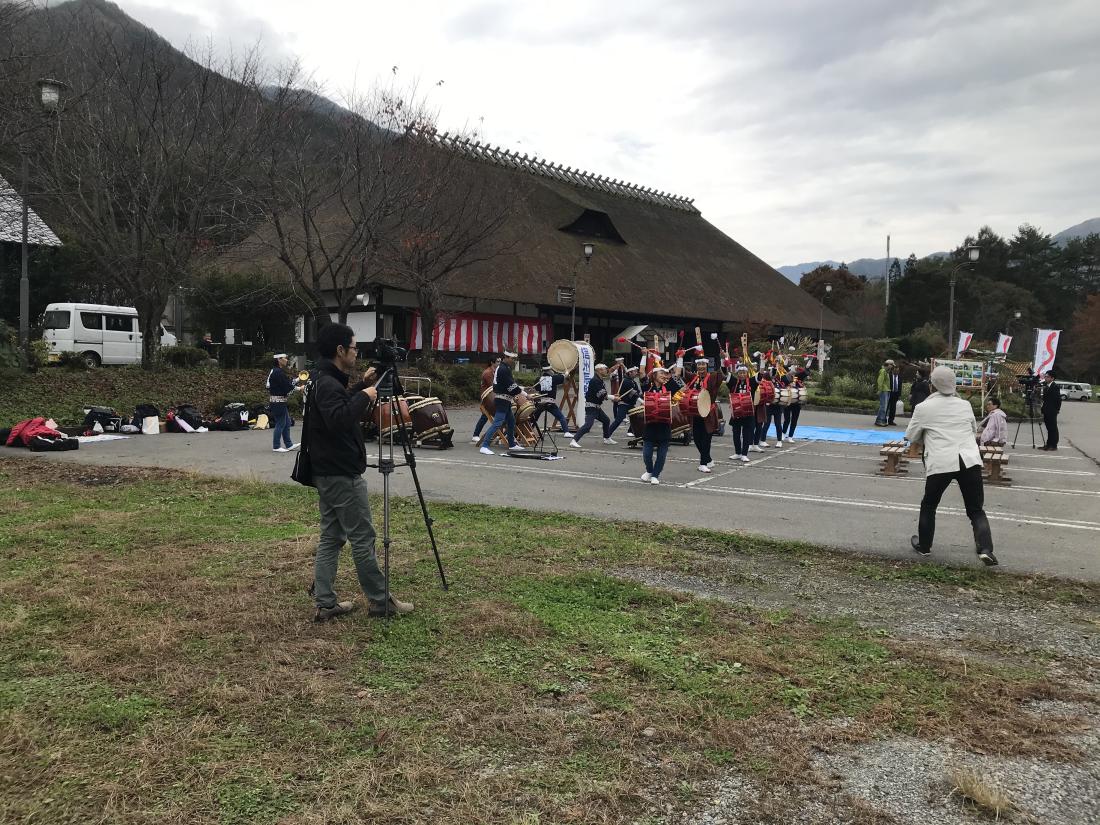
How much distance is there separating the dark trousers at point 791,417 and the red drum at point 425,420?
7.37 m

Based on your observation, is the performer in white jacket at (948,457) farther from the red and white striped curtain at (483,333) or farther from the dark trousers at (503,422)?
the red and white striped curtain at (483,333)

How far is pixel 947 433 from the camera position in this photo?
6648 millimetres

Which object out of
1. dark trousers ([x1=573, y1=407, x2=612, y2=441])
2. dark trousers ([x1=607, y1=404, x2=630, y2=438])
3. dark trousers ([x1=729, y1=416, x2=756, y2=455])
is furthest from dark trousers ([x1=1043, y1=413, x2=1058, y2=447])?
dark trousers ([x1=573, y1=407, x2=612, y2=441])

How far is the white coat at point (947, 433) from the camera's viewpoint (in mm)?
6566

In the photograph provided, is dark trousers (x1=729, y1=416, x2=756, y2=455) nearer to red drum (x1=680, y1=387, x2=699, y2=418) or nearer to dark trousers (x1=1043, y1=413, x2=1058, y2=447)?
red drum (x1=680, y1=387, x2=699, y2=418)

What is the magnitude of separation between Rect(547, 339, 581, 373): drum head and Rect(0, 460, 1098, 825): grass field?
10.5 metres

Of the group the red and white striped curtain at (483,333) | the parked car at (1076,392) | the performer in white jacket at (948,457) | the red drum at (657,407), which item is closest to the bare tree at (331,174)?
the red and white striped curtain at (483,333)

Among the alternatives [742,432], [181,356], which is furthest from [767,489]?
[181,356]

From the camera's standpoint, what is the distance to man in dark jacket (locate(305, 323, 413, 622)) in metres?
4.38

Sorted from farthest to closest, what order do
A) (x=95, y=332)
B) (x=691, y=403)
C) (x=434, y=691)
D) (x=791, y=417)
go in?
(x=95, y=332) < (x=791, y=417) < (x=691, y=403) < (x=434, y=691)

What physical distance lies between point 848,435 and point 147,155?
59.9 feet

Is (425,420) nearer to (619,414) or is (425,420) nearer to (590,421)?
(590,421)

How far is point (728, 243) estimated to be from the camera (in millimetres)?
46594

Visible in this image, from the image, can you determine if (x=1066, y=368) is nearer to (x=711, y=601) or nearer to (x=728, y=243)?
(x=728, y=243)
